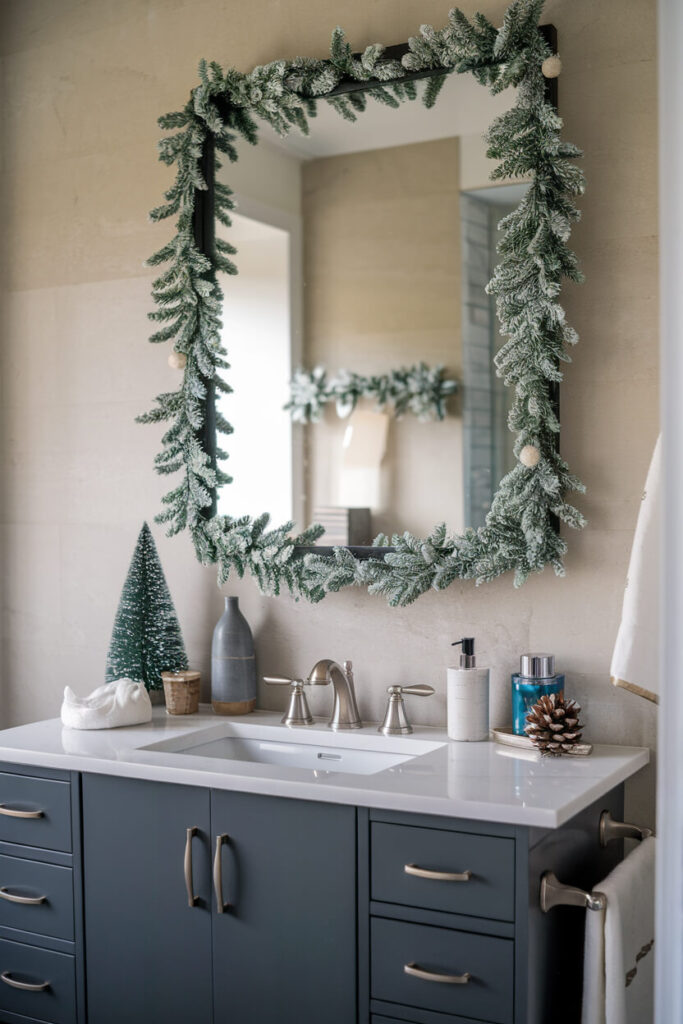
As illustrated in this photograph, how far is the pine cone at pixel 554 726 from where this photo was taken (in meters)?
1.88

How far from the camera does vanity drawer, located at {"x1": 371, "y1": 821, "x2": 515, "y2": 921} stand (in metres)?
1.61

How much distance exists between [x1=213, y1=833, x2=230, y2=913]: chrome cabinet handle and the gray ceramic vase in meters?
0.48

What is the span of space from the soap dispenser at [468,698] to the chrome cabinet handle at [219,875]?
472 mm

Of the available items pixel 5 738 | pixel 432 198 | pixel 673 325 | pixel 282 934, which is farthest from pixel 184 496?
pixel 673 325

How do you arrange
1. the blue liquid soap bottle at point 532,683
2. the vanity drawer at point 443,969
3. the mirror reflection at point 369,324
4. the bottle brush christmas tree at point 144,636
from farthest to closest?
the bottle brush christmas tree at point 144,636, the mirror reflection at point 369,324, the blue liquid soap bottle at point 532,683, the vanity drawer at point 443,969

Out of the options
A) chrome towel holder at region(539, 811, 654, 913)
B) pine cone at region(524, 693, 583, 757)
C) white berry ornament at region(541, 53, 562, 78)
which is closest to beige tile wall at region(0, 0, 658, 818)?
white berry ornament at region(541, 53, 562, 78)

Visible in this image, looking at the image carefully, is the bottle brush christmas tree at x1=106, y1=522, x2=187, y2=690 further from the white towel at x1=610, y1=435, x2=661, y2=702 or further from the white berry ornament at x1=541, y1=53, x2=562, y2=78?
the white berry ornament at x1=541, y1=53, x2=562, y2=78

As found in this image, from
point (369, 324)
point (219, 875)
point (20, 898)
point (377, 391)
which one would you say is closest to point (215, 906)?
point (219, 875)

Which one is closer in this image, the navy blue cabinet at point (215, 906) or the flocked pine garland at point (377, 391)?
the navy blue cabinet at point (215, 906)

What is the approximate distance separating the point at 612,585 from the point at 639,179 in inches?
29.1

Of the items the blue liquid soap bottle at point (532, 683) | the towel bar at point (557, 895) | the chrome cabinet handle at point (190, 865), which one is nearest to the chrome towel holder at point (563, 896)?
the towel bar at point (557, 895)

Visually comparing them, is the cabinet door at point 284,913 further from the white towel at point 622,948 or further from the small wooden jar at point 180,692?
the small wooden jar at point 180,692

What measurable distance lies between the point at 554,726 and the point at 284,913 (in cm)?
55

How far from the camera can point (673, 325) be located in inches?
49.9
